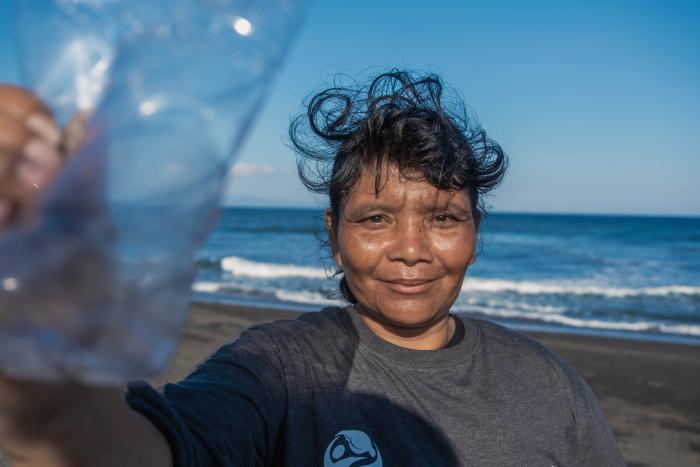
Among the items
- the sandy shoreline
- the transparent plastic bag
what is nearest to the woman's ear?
the transparent plastic bag

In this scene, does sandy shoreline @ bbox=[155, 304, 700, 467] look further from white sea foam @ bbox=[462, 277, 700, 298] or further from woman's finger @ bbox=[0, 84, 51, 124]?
white sea foam @ bbox=[462, 277, 700, 298]

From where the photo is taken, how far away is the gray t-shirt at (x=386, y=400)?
1.49m

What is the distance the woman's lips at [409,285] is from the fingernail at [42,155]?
4.80 ft

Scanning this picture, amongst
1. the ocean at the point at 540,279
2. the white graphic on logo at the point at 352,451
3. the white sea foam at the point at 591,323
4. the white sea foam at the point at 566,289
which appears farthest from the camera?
the white sea foam at the point at 566,289

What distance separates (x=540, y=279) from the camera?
1977 centimetres

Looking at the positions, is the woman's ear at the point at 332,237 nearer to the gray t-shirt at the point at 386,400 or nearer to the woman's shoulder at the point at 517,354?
the gray t-shirt at the point at 386,400

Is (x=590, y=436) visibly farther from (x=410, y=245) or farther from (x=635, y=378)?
(x=635, y=378)

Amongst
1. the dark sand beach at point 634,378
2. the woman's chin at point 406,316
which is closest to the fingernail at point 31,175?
the woman's chin at point 406,316

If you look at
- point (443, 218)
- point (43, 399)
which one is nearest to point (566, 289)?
point (443, 218)

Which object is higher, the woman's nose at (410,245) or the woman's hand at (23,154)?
the woman's hand at (23,154)

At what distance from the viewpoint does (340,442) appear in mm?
1623

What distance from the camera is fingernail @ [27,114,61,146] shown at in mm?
696

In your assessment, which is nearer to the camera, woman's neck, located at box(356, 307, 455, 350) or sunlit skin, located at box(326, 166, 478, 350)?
sunlit skin, located at box(326, 166, 478, 350)

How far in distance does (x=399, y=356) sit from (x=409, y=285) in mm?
262
